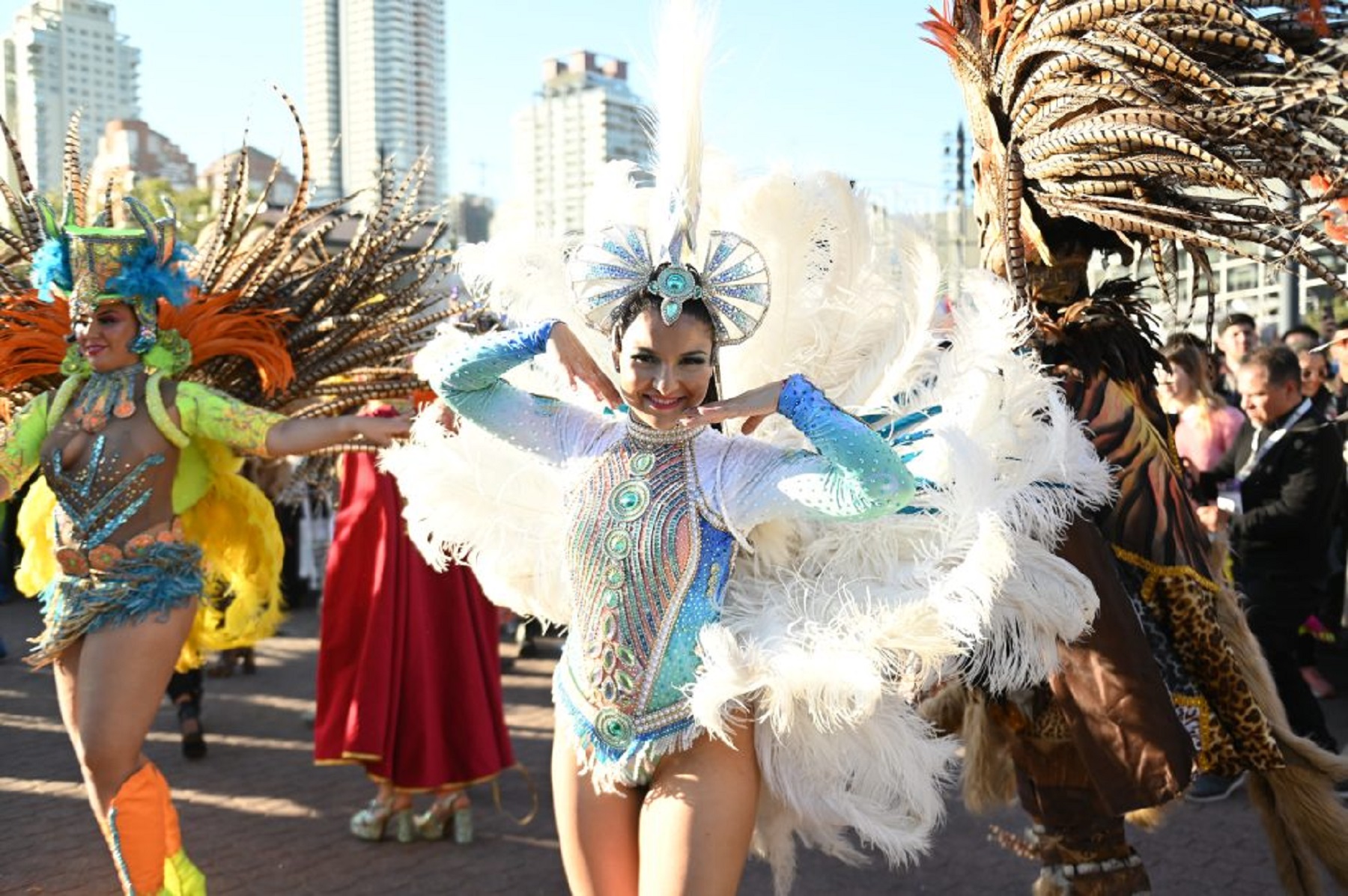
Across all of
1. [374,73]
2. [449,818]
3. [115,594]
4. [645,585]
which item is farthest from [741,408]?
[374,73]

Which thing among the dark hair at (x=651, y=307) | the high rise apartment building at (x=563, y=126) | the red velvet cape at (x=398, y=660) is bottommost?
the red velvet cape at (x=398, y=660)

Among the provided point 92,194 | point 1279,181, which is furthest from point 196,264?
point 1279,181

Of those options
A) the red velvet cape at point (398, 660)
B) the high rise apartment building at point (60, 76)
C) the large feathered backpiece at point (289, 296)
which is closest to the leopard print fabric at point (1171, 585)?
the large feathered backpiece at point (289, 296)

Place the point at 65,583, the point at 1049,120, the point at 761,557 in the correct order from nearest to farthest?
the point at 761,557 < the point at 1049,120 < the point at 65,583

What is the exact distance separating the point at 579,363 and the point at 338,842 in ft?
10.1

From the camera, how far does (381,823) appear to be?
4.84 meters

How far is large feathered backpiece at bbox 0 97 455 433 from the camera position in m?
4.11

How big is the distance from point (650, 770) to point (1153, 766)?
4.11 ft

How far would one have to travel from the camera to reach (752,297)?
2.49m

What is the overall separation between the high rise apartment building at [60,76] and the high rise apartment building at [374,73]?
904 inches

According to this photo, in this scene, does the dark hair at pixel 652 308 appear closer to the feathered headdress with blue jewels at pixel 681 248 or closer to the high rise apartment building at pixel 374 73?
the feathered headdress with blue jewels at pixel 681 248

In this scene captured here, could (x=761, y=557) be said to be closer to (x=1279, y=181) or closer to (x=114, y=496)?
(x=1279, y=181)

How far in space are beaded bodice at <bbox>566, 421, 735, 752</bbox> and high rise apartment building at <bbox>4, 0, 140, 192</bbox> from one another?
2886 millimetres

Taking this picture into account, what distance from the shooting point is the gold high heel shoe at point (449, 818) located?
4.80 meters
